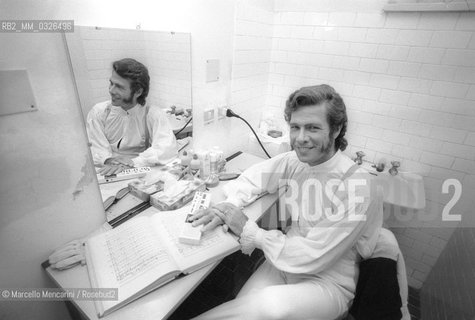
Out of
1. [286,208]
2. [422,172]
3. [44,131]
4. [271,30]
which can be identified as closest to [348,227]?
[286,208]

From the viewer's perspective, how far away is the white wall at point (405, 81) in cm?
135

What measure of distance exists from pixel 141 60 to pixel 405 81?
158 cm

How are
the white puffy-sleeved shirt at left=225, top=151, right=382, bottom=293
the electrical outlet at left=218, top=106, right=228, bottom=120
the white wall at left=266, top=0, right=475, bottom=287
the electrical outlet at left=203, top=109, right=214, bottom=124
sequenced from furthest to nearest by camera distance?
the electrical outlet at left=218, top=106, right=228, bottom=120 → the electrical outlet at left=203, top=109, right=214, bottom=124 → the white wall at left=266, top=0, right=475, bottom=287 → the white puffy-sleeved shirt at left=225, top=151, right=382, bottom=293

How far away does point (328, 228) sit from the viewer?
976 mm

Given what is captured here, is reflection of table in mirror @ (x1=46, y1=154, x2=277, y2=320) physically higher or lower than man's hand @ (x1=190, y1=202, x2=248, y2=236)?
lower

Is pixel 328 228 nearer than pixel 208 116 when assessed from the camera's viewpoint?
Yes

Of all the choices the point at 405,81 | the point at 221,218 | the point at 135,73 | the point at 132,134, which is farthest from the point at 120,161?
the point at 405,81

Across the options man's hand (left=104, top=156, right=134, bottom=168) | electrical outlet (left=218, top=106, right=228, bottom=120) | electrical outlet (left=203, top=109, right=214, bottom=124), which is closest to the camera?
man's hand (left=104, top=156, right=134, bottom=168)

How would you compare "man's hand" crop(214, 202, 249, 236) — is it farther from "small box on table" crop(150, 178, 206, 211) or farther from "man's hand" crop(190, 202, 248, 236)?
"small box on table" crop(150, 178, 206, 211)

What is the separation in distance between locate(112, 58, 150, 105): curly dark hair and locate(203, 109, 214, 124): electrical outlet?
428mm

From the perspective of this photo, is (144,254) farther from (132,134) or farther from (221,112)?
(221,112)

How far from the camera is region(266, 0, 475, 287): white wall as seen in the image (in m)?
1.35

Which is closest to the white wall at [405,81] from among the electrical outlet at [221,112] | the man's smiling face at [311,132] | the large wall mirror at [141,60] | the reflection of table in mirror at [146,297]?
the electrical outlet at [221,112]

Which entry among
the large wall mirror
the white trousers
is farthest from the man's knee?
the large wall mirror
